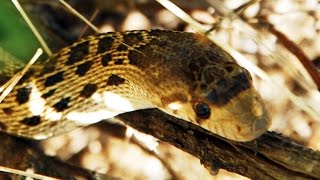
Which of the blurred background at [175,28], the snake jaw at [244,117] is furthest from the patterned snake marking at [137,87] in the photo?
the blurred background at [175,28]

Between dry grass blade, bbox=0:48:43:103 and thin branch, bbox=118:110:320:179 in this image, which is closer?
thin branch, bbox=118:110:320:179

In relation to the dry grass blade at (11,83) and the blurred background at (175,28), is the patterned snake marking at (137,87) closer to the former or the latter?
the dry grass blade at (11,83)

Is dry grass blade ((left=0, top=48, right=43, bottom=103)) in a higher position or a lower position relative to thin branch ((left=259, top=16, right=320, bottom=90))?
lower

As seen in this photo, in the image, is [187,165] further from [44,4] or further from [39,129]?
[44,4]

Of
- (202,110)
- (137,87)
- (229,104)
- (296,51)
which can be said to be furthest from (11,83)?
(296,51)

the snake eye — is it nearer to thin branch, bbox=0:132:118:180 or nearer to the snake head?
the snake head

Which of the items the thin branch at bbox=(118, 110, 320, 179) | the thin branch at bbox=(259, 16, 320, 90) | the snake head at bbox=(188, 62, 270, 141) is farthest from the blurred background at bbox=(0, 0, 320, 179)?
the snake head at bbox=(188, 62, 270, 141)

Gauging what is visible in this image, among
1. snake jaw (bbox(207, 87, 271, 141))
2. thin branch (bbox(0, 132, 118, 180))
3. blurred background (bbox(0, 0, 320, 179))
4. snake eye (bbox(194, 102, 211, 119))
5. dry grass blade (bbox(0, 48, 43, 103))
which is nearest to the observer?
snake jaw (bbox(207, 87, 271, 141))

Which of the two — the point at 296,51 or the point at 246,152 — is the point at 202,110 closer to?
the point at 246,152
